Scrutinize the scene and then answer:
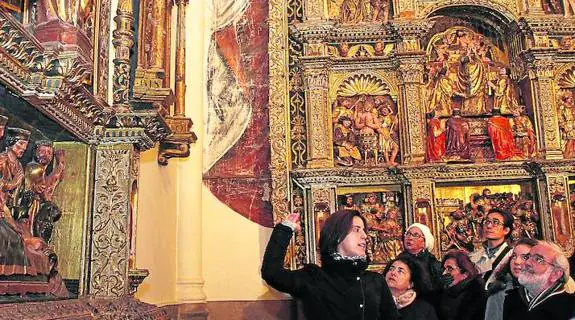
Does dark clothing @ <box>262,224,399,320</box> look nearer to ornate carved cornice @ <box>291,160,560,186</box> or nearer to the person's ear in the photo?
the person's ear

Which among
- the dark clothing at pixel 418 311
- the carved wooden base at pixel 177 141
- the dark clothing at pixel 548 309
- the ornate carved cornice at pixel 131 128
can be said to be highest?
the carved wooden base at pixel 177 141

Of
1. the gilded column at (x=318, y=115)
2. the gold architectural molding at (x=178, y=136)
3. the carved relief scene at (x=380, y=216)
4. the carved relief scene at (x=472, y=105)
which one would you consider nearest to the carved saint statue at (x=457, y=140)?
the carved relief scene at (x=472, y=105)

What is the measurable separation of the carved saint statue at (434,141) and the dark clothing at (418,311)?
16.0 feet

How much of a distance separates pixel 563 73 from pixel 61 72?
7.48m

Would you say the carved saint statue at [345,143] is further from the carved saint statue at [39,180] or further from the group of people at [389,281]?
the carved saint statue at [39,180]

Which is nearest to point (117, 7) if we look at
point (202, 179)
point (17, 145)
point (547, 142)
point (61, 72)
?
point (61, 72)

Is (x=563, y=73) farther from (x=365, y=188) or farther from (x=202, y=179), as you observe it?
(x=202, y=179)

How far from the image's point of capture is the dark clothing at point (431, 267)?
456cm

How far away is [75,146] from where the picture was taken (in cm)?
510

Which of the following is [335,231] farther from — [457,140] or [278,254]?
[457,140]

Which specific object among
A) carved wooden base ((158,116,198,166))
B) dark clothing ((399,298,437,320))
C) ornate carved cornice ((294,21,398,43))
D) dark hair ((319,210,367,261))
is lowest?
dark clothing ((399,298,437,320))

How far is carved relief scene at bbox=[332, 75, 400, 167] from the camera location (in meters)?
8.87

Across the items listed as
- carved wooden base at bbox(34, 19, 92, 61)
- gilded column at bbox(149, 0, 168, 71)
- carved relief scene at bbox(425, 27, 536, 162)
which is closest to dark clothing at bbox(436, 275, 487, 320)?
carved wooden base at bbox(34, 19, 92, 61)

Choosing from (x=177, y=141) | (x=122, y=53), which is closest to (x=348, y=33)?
(x=177, y=141)
